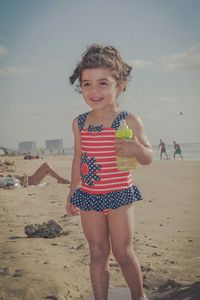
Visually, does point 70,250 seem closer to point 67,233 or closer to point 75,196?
point 67,233

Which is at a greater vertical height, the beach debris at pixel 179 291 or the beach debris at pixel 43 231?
the beach debris at pixel 43 231

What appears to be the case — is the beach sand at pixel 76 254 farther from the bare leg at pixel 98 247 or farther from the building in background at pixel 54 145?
the building in background at pixel 54 145

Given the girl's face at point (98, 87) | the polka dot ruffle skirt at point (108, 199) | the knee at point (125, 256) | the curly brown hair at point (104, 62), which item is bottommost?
the knee at point (125, 256)

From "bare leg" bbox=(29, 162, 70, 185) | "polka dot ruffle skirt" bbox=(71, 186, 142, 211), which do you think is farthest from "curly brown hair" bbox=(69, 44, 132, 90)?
"bare leg" bbox=(29, 162, 70, 185)

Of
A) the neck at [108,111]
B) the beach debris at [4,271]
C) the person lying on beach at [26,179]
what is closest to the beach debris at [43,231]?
the beach debris at [4,271]

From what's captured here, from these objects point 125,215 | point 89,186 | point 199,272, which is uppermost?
point 89,186

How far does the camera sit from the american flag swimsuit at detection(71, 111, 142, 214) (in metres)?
3.03

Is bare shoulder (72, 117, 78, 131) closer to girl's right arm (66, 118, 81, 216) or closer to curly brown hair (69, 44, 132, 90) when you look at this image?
girl's right arm (66, 118, 81, 216)

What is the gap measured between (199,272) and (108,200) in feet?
4.51

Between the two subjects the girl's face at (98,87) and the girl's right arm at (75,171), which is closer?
the girl's face at (98,87)

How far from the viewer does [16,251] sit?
444 cm

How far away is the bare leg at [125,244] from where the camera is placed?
3004mm

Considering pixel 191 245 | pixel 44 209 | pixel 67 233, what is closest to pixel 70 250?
pixel 67 233

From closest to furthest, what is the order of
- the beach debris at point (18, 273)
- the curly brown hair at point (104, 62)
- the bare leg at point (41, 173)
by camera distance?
the curly brown hair at point (104, 62) → the beach debris at point (18, 273) → the bare leg at point (41, 173)
